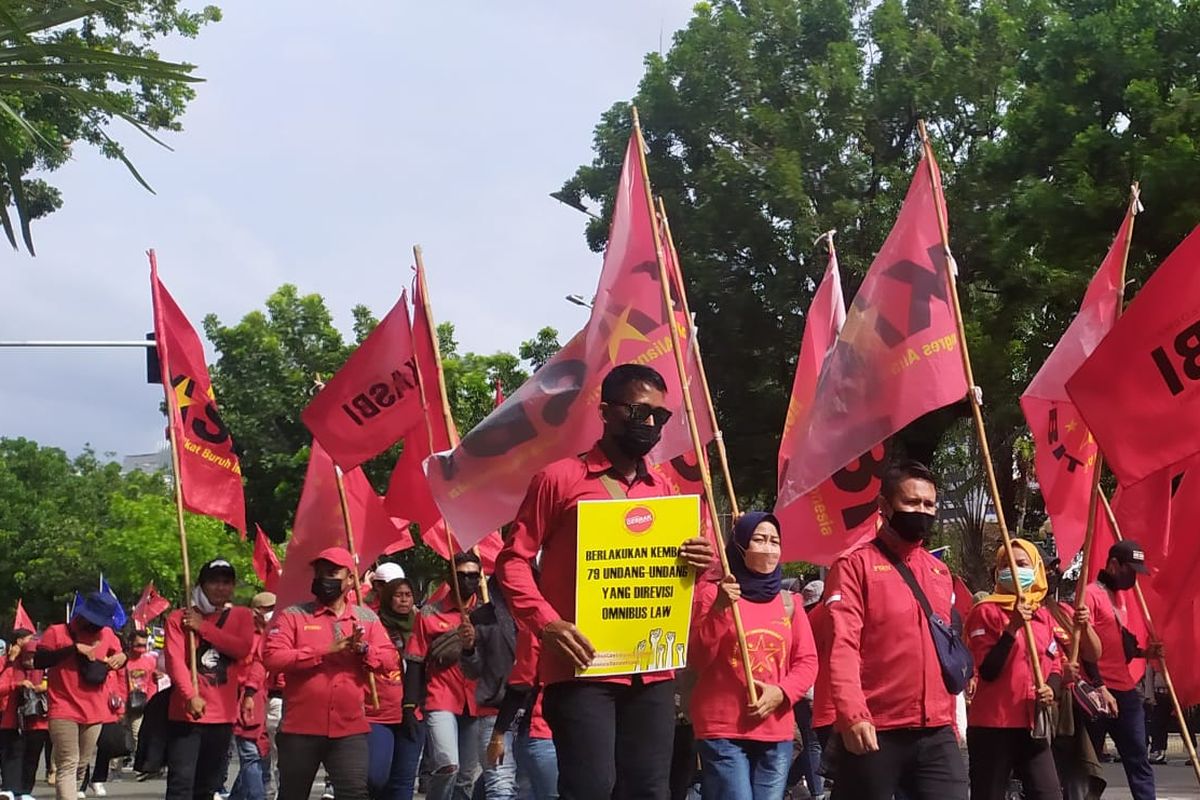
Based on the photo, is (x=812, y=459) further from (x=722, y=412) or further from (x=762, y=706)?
(x=722, y=412)

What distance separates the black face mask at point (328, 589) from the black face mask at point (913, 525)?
140 inches

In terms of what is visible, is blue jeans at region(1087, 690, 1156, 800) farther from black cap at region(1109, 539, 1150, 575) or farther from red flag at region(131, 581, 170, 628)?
red flag at region(131, 581, 170, 628)

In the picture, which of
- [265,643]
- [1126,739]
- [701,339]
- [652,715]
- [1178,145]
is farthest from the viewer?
[701,339]

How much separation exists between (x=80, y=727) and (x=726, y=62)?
19976 millimetres

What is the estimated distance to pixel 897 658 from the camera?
22.6ft

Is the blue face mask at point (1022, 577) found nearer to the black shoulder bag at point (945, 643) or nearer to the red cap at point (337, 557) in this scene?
the black shoulder bag at point (945, 643)

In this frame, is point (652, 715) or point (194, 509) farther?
point (194, 509)

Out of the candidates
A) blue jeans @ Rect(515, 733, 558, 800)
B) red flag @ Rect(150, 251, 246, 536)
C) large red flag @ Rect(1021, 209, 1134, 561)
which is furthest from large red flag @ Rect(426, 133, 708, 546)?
red flag @ Rect(150, 251, 246, 536)

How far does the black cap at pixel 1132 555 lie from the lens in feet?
33.6

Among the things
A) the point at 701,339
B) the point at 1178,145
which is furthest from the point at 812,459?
the point at 701,339

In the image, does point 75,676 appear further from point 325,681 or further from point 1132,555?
point 1132,555

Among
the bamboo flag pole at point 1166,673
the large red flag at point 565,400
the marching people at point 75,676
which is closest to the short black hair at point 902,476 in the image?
the bamboo flag pole at point 1166,673

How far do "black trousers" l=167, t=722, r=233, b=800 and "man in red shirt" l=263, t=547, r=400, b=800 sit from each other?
213 cm

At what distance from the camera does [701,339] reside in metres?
30.0
